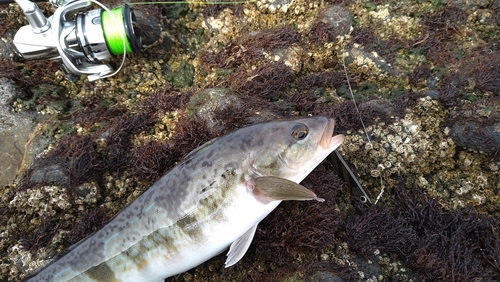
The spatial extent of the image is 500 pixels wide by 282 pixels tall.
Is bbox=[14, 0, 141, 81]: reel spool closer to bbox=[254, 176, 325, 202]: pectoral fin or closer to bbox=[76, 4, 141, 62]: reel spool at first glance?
bbox=[76, 4, 141, 62]: reel spool

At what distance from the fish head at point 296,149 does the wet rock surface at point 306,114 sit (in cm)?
50

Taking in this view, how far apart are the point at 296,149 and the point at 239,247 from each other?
3.00 ft

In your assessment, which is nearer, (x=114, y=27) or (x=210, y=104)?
(x=210, y=104)

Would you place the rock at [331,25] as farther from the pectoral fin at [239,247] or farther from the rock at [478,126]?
the pectoral fin at [239,247]

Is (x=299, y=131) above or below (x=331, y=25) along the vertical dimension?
above

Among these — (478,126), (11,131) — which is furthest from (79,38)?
(478,126)

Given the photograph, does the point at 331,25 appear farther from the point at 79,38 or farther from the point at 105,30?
the point at 79,38

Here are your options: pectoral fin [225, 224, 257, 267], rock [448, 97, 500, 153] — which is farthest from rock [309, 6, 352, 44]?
pectoral fin [225, 224, 257, 267]

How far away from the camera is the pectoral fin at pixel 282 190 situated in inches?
97.2

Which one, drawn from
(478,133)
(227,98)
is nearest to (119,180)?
(227,98)

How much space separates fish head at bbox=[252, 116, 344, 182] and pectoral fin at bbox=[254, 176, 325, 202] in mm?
163

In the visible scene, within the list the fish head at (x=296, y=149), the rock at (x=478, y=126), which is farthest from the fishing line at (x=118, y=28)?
the rock at (x=478, y=126)

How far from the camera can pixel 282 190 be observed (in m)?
2.46

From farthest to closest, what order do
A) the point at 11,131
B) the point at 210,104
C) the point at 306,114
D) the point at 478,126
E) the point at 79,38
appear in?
1. the point at 79,38
2. the point at 11,131
3. the point at 306,114
4. the point at 210,104
5. the point at 478,126
